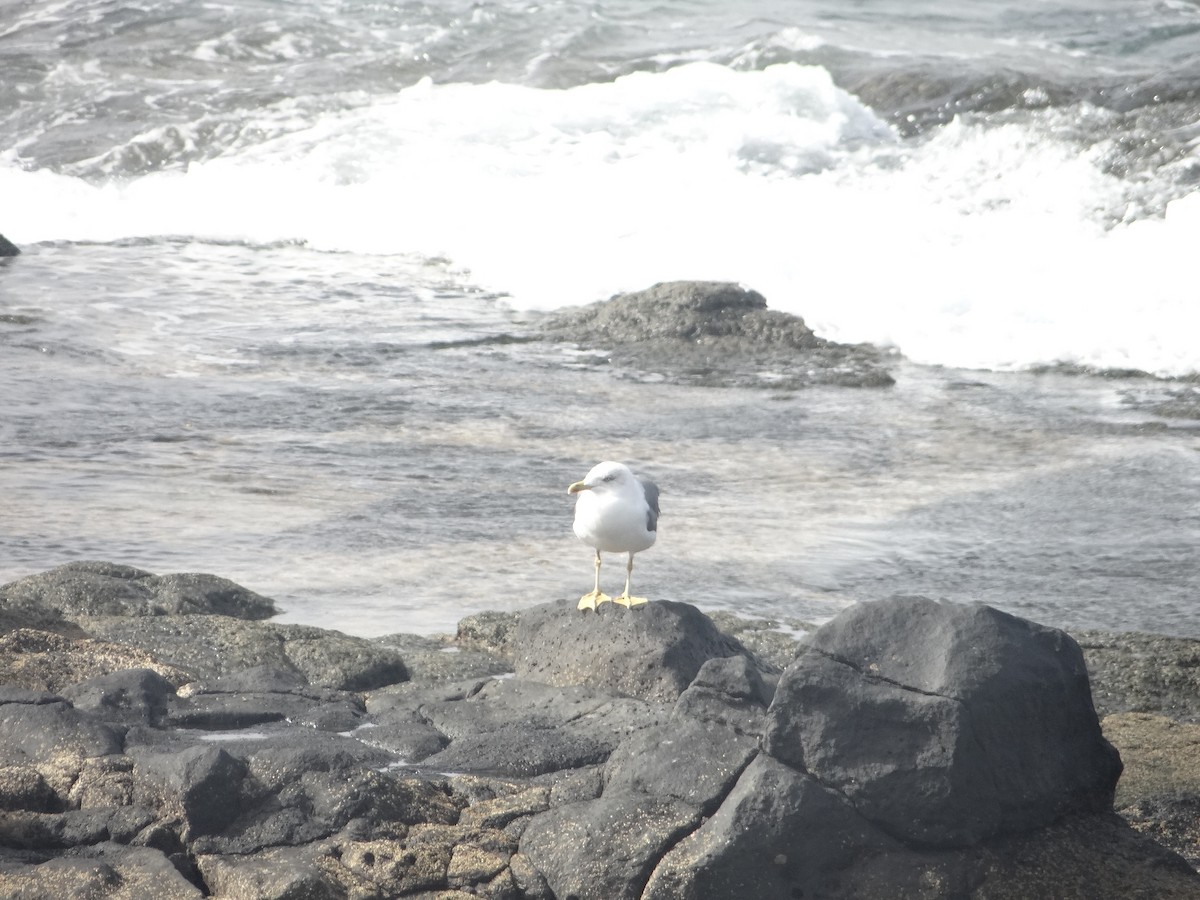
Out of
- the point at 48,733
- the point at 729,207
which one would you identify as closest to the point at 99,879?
the point at 48,733

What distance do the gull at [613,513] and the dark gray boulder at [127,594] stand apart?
55.9 inches

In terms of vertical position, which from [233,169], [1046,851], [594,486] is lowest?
[1046,851]

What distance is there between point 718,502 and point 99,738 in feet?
12.8

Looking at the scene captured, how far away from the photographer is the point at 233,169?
15828mm

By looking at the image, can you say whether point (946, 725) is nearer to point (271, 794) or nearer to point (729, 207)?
point (271, 794)

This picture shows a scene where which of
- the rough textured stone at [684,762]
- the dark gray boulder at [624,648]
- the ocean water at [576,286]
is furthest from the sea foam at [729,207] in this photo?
the rough textured stone at [684,762]

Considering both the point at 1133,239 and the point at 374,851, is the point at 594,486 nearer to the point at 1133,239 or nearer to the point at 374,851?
the point at 374,851

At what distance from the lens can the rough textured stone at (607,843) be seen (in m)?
3.49

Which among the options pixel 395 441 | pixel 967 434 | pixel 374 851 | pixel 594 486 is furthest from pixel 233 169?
pixel 374 851

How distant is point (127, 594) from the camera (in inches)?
215

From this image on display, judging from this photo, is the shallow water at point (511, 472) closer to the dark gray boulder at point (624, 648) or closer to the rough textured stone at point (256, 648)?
the rough textured stone at point (256, 648)

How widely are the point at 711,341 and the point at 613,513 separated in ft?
18.5

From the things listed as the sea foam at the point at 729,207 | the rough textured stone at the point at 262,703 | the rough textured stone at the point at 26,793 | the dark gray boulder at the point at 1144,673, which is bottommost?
the dark gray boulder at the point at 1144,673

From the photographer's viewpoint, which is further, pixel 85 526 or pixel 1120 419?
pixel 1120 419
